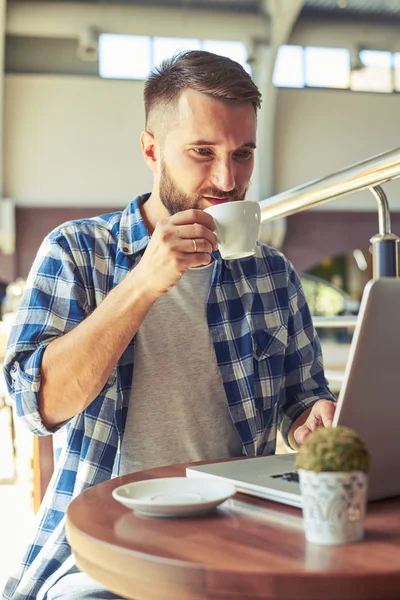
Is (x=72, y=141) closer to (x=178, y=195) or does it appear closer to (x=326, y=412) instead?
(x=178, y=195)

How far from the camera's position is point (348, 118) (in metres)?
11.7

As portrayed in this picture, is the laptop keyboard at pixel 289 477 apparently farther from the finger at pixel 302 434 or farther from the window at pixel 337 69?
the window at pixel 337 69

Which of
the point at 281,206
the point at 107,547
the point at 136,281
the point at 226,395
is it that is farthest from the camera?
the point at 281,206

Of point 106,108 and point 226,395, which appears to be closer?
point 226,395

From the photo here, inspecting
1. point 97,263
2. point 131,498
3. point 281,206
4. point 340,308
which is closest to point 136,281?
point 97,263

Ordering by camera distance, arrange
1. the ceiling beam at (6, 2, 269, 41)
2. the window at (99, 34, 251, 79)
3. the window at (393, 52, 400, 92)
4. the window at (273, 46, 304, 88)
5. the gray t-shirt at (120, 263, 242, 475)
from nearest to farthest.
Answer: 1. the gray t-shirt at (120, 263, 242, 475)
2. the ceiling beam at (6, 2, 269, 41)
3. the window at (99, 34, 251, 79)
4. the window at (273, 46, 304, 88)
5. the window at (393, 52, 400, 92)

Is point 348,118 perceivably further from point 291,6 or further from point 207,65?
point 207,65

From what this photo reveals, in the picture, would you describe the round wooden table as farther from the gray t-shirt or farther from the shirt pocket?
the shirt pocket

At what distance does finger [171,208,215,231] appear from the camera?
1100 millimetres

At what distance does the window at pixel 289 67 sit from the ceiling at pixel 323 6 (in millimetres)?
521

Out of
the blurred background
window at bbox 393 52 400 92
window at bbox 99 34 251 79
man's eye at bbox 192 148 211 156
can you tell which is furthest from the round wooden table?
window at bbox 393 52 400 92

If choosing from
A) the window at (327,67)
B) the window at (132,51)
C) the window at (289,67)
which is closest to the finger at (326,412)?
the window at (132,51)

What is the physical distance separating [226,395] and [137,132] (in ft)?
32.5

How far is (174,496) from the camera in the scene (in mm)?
862
